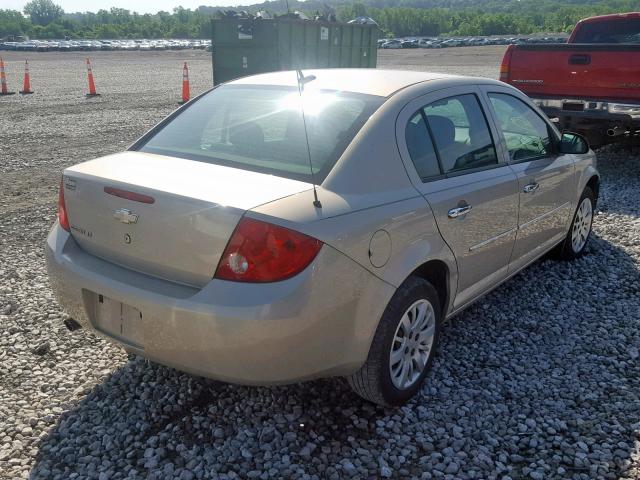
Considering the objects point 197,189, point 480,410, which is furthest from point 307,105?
point 480,410

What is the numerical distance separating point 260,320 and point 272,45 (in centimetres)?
1229

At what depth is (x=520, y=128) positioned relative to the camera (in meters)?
4.47

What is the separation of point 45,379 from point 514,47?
7.96m

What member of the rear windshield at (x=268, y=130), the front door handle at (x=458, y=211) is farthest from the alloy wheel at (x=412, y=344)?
the rear windshield at (x=268, y=130)

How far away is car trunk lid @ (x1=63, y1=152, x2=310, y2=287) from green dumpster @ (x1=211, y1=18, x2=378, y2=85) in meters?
10.9

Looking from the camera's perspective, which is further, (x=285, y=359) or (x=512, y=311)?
(x=512, y=311)

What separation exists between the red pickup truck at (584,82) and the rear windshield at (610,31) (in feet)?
6.14

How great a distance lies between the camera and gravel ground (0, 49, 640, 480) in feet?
9.47

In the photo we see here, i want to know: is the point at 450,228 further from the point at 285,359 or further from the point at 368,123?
the point at 285,359

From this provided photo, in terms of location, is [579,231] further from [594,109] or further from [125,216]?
[125,216]

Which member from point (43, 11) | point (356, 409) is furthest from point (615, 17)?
point (43, 11)

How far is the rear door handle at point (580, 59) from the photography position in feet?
27.9

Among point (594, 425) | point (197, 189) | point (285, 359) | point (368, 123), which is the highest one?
point (368, 123)

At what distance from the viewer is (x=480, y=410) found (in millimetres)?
3326
